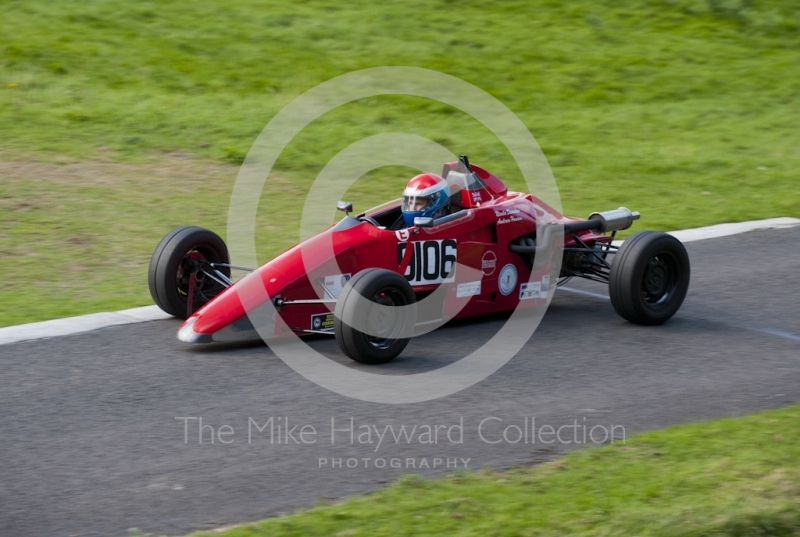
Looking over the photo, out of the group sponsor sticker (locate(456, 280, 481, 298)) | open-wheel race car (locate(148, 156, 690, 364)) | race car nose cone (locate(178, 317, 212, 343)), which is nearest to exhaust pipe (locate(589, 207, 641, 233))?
open-wheel race car (locate(148, 156, 690, 364))

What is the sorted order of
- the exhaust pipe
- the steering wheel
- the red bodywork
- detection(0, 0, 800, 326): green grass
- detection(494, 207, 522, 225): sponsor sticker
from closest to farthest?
the red bodywork
the steering wheel
detection(494, 207, 522, 225): sponsor sticker
the exhaust pipe
detection(0, 0, 800, 326): green grass

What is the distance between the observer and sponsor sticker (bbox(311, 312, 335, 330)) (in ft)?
25.2

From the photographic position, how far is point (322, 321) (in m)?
7.72

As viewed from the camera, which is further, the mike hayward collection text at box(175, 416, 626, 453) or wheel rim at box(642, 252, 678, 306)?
wheel rim at box(642, 252, 678, 306)

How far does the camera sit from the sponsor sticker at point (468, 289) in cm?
825

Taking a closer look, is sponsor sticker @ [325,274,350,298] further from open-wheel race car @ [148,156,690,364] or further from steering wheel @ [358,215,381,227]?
steering wheel @ [358,215,381,227]

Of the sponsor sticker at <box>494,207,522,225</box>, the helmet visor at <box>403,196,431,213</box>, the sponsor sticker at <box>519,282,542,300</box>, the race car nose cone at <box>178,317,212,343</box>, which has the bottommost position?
the race car nose cone at <box>178,317,212,343</box>

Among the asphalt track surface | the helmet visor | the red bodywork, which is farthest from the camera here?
the helmet visor

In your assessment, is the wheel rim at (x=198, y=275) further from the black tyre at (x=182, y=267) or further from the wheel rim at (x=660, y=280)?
the wheel rim at (x=660, y=280)

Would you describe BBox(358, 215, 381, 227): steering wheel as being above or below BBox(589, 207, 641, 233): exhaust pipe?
above

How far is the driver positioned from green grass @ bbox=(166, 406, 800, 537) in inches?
114

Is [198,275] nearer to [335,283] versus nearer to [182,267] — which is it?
[182,267]

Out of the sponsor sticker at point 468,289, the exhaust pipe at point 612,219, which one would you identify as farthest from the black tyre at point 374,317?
the exhaust pipe at point 612,219

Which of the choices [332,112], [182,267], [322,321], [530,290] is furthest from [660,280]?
[332,112]
